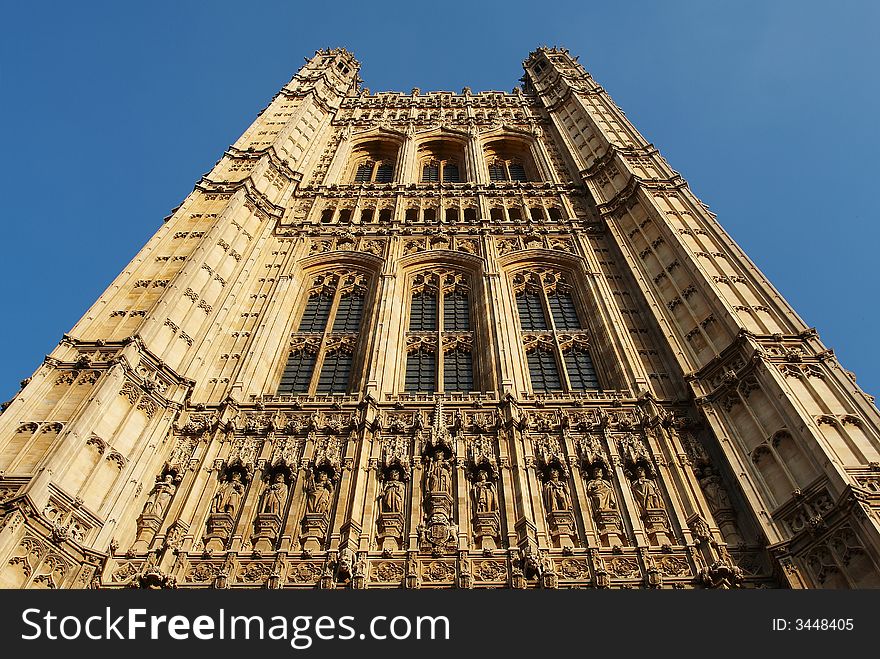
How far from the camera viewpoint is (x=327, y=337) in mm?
21234

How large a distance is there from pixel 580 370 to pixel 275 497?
8720 millimetres

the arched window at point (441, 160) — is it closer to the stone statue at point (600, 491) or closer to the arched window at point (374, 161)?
Answer: the arched window at point (374, 161)

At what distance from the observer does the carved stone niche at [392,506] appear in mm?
13562

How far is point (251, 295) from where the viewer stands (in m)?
22.3

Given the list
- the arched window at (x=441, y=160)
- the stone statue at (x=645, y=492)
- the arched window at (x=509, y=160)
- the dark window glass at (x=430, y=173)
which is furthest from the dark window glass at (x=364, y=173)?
the stone statue at (x=645, y=492)

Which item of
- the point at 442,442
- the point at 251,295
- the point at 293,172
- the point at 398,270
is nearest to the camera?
the point at 442,442

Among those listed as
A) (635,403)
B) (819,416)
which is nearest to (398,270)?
(635,403)

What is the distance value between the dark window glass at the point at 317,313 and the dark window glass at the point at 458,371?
411 centimetres

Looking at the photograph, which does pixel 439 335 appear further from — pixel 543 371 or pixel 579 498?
pixel 579 498

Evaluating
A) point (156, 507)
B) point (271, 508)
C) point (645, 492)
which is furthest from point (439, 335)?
point (156, 507)

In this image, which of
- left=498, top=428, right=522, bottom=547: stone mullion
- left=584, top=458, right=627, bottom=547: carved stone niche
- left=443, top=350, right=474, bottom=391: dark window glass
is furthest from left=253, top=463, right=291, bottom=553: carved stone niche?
left=584, top=458, right=627, bottom=547: carved stone niche

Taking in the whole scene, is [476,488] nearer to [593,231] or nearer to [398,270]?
[398,270]

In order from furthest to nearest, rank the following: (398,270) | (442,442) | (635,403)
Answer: (398,270), (635,403), (442,442)

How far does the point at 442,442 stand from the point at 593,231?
42.4 ft
